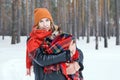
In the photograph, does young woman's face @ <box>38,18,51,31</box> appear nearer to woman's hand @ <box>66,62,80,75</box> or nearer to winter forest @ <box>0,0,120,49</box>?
woman's hand @ <box>66,62,80,75</box>

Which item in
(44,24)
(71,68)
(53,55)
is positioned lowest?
(71,68)

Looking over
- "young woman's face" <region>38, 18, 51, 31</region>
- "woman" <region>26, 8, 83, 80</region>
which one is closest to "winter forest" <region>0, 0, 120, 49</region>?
"young woman's face" <region>38, 18, 51, 31</region>

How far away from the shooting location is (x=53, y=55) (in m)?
3.05

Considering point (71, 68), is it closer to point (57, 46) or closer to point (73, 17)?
point (57, 46)

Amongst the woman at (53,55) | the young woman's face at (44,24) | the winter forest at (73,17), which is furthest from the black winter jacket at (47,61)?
the winter forest at (73,17)

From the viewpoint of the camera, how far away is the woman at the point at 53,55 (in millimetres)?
3049

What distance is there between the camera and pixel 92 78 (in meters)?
9.65

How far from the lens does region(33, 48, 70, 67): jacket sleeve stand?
3029 mm

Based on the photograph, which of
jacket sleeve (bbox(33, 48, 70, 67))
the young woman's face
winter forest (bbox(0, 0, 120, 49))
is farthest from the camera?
winter forest (bbox(0, 0, 120, 49))

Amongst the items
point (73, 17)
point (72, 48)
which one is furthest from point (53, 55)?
point (73, 17)

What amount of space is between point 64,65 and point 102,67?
836 centimetres

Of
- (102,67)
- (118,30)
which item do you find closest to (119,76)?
(102,67)

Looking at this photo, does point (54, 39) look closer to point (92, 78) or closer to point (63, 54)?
point (63, 54)

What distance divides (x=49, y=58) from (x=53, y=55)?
0.15 feet
